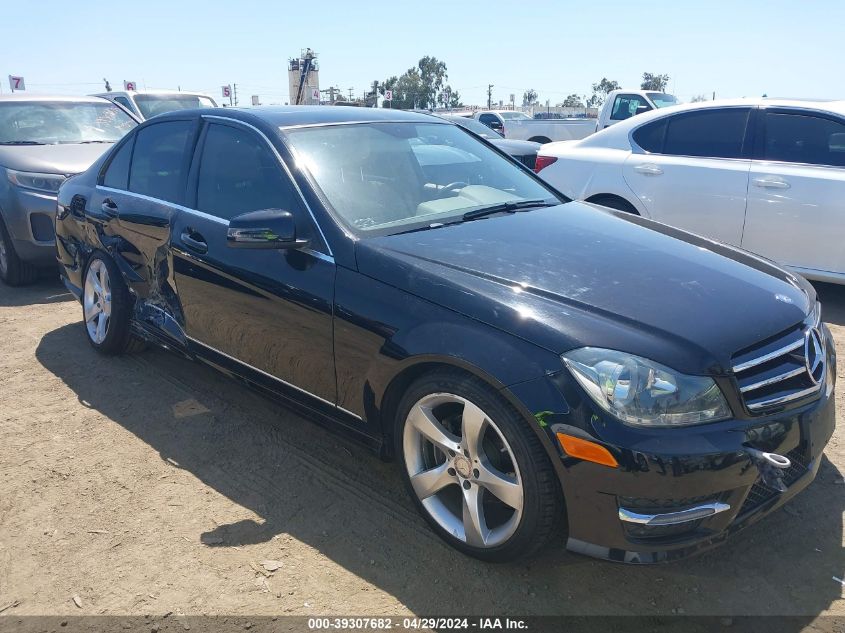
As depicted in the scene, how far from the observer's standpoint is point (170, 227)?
148 inches

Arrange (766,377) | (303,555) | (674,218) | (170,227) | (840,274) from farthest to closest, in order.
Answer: (674,218) → (840,274) → (170,227) → (303,555) → (766,377)

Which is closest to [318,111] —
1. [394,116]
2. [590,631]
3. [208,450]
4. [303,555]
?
[394,116]

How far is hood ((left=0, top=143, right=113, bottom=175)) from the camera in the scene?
644cm

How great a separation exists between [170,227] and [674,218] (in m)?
4.11

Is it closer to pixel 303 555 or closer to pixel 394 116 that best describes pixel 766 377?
pixel 303 555

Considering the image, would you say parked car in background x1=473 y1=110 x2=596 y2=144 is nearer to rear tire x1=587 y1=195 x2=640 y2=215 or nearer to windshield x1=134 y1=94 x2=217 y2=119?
windshield x1=134 y1=94 x2=217 y2=119

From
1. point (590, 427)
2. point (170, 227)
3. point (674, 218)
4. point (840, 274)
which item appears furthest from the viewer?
point (674, 218)

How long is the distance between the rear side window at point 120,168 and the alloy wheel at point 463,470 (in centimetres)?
279

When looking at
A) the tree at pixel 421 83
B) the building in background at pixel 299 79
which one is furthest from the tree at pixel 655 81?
the building in background at pixel 299 79

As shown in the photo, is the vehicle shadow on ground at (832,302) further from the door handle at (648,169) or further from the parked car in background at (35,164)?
the parked car in background at (35,164)

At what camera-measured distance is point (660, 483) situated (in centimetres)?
214

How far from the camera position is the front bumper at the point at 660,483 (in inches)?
84.5

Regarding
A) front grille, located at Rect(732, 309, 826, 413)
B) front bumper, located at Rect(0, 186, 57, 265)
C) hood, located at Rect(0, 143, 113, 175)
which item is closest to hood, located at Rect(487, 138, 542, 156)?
hood, located at Rect(0, 143, 113, 175)

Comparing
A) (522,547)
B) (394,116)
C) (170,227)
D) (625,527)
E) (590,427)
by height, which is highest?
(394,116)
